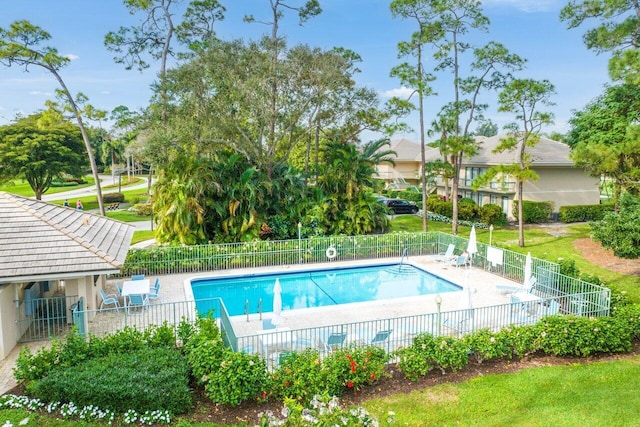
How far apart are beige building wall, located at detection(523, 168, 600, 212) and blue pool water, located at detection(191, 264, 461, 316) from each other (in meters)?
17.3

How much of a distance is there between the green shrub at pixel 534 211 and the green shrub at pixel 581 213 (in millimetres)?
1130

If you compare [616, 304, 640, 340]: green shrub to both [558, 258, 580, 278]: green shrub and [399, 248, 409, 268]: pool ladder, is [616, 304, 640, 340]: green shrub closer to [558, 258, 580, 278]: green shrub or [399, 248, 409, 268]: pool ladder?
[558, 258, 580, 278]: green shrub

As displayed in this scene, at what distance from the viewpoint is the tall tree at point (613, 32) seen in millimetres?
14266

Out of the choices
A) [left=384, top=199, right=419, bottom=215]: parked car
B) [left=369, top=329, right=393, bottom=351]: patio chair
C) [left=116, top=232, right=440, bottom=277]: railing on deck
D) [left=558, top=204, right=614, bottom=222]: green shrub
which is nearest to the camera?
[left=369, top=329, right=393, bottom=351]: patio chair

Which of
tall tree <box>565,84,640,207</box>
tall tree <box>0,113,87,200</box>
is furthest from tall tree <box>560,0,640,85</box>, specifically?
tall tree <box>0,113,87,200</box>

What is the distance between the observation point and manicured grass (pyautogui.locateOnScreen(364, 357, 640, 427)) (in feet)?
28.0

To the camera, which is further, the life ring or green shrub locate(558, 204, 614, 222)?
green shrub locate(558, 204, 614, 222)

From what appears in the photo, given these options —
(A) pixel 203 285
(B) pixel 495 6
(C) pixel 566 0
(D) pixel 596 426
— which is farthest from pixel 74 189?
(D) pixel 596 426

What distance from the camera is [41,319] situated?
40.9ft

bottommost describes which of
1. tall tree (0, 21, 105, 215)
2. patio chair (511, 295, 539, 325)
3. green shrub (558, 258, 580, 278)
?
patio chair (511, 295, 539, 325)

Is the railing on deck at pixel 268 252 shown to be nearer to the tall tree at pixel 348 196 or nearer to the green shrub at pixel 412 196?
the tall tree at pixel 348 196

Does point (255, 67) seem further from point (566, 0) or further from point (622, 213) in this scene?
point (622, 213)

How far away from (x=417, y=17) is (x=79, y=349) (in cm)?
2317

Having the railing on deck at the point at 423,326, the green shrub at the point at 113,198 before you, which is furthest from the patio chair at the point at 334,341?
the green shrub at the point at 113,198
